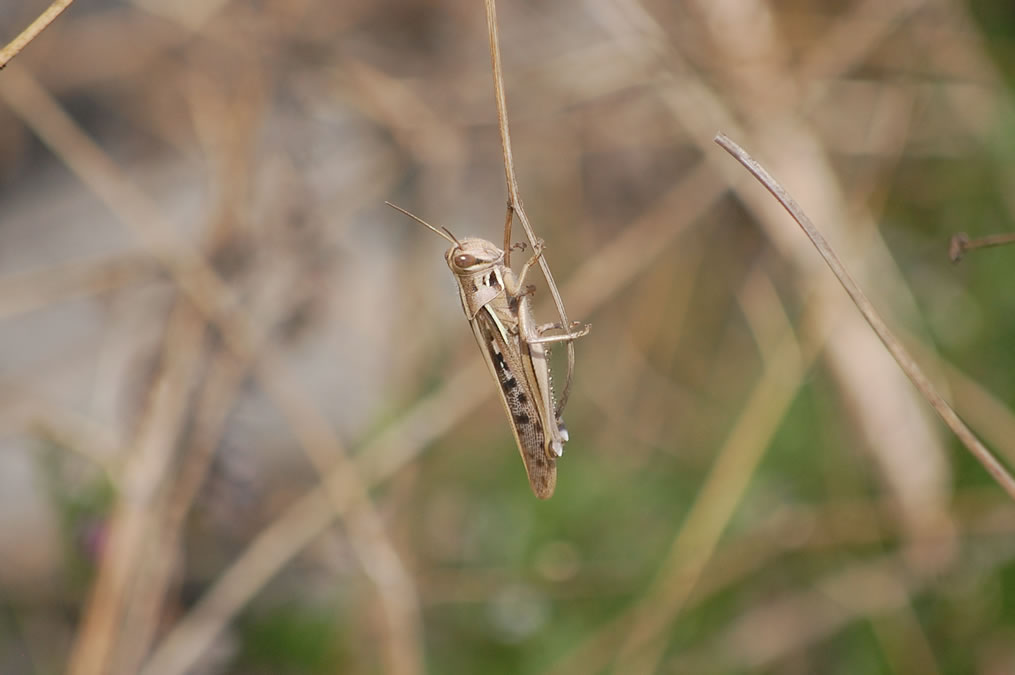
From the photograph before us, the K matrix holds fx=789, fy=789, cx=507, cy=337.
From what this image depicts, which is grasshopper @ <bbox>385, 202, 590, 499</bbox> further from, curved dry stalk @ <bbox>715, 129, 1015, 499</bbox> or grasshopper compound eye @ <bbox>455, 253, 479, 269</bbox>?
curved dry stalk @ <bbox>715, 129, 1015, 499</bbox>

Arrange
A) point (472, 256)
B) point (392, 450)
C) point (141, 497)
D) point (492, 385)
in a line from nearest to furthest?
1. point (472, 256)
2. point (141, 497)
3. point (392, 450)
4. point (492, 385)

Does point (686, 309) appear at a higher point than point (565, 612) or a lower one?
higher

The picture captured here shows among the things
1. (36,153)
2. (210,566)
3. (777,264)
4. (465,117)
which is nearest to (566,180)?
(465,117)

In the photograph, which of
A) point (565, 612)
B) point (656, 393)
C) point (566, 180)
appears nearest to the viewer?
point (565, 612)

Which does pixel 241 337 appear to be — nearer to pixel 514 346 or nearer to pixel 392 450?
pixel 392 450

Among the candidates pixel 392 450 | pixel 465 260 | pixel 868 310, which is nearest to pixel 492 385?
pixel 392 450

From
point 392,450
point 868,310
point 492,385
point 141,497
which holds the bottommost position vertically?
point 868,310

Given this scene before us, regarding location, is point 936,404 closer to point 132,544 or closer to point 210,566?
point 132,544

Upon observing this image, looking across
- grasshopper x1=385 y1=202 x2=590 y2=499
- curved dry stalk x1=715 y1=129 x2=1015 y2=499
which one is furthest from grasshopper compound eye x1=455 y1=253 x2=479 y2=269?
curved dry stalk x1=715 y1=129 x2=1015 y2=499
